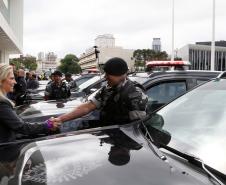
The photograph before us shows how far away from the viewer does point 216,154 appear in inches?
95.8

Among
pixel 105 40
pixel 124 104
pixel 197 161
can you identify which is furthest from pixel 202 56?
pixel 197 161

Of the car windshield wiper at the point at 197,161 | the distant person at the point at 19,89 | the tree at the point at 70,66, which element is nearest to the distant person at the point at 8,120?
the car windshield wiper at the point at 197,161

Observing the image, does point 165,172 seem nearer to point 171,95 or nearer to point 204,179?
point 204,179

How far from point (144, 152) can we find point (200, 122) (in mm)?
540

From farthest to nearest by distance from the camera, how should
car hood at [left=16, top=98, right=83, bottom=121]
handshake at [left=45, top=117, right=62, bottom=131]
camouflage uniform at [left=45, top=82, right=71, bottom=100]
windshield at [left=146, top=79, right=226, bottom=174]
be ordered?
camouflage uniform at [left=45, top=82, right=71, bottom=100], car hood at [left=16, top=98, right=83, bottom=121], handshake at [left=45, top=117, right=62, bottom=131], windshield at [left=146, top=79, right=226, bottom=174]

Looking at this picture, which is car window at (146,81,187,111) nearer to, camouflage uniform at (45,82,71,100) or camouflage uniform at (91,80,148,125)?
camouflage uniform at (91,80,148,125)

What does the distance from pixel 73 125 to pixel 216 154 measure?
288 cm

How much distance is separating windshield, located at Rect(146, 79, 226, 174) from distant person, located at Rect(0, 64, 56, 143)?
46.1 inches

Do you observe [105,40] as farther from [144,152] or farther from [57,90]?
[144,152]

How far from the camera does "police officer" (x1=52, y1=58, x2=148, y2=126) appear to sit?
4.13 m

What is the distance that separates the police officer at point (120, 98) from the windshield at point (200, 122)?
53cm

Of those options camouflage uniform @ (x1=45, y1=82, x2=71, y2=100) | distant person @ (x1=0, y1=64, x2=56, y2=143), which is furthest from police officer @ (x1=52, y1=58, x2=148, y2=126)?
camouflage uniform @ (x1=45, y1=82, x2=71, y2=100)

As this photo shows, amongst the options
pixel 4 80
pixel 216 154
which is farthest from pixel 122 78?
pixel 216 154

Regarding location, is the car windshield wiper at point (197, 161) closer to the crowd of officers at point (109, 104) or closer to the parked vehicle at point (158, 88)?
the crowd of officers at point (109, 104)
